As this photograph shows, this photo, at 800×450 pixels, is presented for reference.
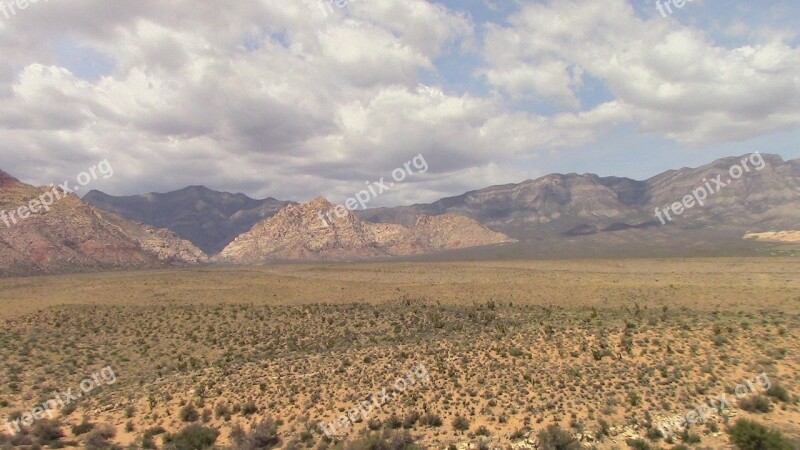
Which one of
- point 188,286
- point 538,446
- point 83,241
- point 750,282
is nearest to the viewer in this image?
point 538,446

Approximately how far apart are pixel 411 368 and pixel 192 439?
33.1 ft

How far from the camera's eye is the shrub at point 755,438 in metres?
15.5

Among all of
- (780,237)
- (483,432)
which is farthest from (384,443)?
(780,237)

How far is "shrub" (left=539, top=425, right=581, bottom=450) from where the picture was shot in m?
16.8

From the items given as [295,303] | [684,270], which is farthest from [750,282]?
[295,303]

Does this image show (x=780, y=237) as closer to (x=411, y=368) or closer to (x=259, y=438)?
(x=411, y=368)

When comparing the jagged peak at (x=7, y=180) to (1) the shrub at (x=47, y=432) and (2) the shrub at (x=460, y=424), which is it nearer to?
(1) the shrub at (x=47, y=432)

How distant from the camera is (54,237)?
12675cm

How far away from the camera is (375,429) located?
62.6ft

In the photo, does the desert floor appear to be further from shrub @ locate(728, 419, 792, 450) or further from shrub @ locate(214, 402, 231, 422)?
shrub @ locate(728, 419, 792, 450)

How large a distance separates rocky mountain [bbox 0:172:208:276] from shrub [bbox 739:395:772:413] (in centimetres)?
12404

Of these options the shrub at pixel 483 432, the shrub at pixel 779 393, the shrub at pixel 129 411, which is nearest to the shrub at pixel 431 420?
the shrub at pixel 483 432

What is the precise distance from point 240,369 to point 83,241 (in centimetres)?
13417

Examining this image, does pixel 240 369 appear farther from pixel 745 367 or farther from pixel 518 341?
pixel 745 367
